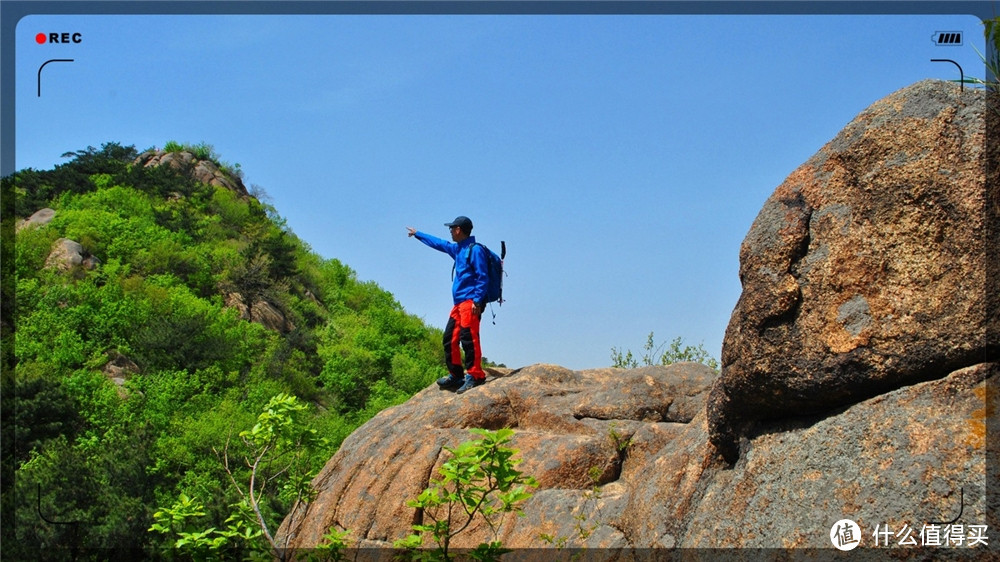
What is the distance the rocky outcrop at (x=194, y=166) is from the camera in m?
46.8

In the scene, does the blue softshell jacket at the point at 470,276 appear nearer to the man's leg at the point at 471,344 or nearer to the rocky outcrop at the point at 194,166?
the man's leg at the point at 471,344

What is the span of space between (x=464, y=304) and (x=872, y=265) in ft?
18.6

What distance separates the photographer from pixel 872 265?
4.38 metres

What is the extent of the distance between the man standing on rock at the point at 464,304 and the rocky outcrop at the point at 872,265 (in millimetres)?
4713

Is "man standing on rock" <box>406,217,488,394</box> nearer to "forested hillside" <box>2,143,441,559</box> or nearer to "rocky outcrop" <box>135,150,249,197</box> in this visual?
"forested hillside" <box>2,143,441,559</box>

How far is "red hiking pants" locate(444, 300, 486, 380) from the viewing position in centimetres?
937

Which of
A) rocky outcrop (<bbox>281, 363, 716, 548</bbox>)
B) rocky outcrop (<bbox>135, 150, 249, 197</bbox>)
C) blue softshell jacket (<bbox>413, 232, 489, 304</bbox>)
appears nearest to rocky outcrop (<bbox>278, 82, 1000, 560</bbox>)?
rocky outcrop (<bbox>281, 363, 716, 548</bbox>)

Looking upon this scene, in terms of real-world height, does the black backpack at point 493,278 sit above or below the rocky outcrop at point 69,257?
below

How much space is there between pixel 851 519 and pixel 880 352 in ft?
2.41

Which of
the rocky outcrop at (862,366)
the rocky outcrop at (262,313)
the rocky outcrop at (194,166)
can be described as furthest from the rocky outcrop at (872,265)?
the rocky outcrop at (194,166)

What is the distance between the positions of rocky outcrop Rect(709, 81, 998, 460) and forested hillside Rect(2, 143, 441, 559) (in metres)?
2.84

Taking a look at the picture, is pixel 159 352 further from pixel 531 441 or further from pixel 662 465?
pixel 662 465

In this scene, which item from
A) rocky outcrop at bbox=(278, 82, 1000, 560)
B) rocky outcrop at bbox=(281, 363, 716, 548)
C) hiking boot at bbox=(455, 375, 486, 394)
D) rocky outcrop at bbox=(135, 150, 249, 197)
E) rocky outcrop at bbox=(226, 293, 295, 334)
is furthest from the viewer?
rocky outcrop at bbox=(135, 150, 249, 197)

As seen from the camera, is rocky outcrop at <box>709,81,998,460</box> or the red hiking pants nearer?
rocky outcrop at <box>709,81,998,460</box>
